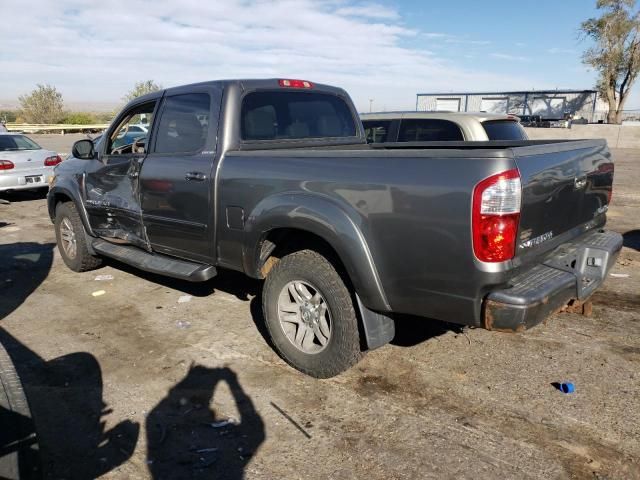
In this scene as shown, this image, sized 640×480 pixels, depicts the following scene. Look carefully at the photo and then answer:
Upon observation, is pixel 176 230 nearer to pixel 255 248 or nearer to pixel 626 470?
pixel 255 248

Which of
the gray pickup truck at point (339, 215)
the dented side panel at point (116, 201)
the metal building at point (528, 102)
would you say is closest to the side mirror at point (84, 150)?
→ the gray pickup truck at point (339, 215)

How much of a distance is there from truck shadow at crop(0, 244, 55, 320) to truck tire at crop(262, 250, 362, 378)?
2.84m

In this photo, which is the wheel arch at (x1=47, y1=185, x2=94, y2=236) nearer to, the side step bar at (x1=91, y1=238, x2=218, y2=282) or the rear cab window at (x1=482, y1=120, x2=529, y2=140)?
the side step bar at (x1=91, y1=238, x2=218, y2=282)

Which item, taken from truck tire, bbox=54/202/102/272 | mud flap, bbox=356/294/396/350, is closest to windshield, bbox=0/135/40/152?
truck tire, bbox=54/202/102/272

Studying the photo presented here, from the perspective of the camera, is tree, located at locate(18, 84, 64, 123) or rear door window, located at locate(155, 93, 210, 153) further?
tree, located at locate(18, 84, 64, 123)

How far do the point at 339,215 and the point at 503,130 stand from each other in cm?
472

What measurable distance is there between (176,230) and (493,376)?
2.72 meters

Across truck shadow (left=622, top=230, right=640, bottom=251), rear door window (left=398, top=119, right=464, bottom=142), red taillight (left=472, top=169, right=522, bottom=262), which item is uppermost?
rear door window (left=398, top=119, right=464, bottom=142)

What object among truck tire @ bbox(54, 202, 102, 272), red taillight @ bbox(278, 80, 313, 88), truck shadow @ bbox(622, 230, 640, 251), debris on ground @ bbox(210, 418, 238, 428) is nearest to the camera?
debris on ground @ bbox(210, 418, 238, 428)

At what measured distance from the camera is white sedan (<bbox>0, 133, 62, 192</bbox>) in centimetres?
1061

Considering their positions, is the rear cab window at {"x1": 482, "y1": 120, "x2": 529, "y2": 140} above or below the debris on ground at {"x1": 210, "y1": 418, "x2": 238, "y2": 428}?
above

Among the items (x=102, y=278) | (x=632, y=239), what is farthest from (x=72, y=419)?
(x=632, y=239)

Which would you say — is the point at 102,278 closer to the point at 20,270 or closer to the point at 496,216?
the point at 20,270

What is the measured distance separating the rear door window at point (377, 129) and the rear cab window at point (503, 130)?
1.58 meters
